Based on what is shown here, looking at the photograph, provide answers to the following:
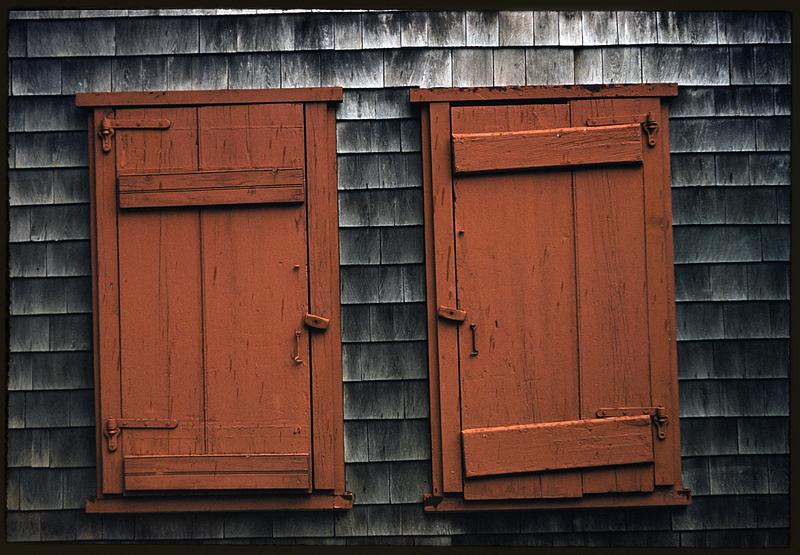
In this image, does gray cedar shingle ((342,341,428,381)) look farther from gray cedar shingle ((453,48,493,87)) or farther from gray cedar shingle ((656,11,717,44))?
gray cedar shingle ((656,11,717,44))

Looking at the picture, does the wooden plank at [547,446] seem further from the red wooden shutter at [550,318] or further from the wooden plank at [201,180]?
the wooden plank at [201,180]

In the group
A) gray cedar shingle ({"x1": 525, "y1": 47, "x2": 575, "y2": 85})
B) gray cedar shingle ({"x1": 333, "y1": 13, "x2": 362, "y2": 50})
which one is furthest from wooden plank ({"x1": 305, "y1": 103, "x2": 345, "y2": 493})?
gray cedar shingle ({"x1": 525, "y1": 47, "x2": 575, "y2": 85})

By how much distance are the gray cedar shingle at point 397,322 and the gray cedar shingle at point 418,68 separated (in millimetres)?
1182

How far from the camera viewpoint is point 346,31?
4504 millimetres

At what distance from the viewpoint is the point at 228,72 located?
14.7ft

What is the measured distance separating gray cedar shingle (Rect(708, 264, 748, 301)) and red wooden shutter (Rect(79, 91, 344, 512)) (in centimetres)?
201

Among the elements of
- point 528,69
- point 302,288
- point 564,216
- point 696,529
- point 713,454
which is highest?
point 528,69

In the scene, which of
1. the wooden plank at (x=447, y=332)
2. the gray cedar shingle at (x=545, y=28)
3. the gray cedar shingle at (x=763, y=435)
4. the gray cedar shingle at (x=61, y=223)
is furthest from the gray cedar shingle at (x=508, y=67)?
the gray cedar shingle at (x=61, y=223)

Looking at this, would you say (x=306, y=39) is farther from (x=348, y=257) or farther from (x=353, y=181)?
(x=348, y=257)

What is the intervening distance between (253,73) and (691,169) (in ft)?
7.83

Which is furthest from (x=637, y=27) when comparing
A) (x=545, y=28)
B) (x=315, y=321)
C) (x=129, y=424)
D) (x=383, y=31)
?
(x=129, y=424)

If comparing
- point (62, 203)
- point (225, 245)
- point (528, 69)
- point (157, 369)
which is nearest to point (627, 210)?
point (528, 69)

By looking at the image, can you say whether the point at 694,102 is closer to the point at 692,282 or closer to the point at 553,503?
the point at 692,282

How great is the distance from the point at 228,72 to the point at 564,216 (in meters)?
1.93
